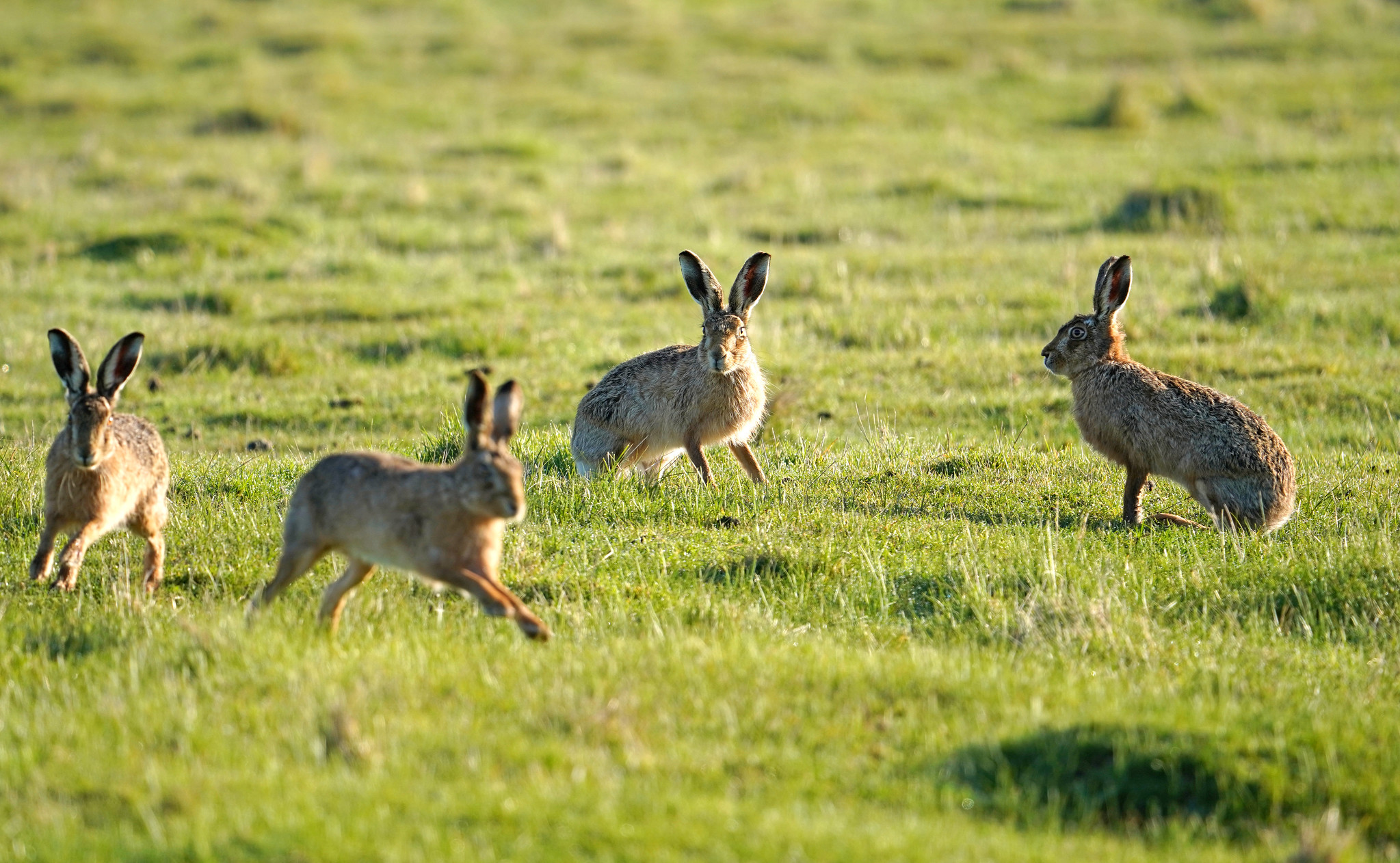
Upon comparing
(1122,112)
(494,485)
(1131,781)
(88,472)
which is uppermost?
(1122,112)

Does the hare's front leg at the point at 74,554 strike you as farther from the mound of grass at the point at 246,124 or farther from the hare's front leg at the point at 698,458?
the mound of grass at the point at 246,124

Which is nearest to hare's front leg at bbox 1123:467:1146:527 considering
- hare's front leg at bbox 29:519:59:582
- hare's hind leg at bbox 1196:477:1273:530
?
hare's hind leg at bbox 1196:477:1273:530

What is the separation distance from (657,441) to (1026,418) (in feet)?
9.76

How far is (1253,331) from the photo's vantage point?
1234 cm

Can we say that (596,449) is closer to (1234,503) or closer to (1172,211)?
(1234,503)

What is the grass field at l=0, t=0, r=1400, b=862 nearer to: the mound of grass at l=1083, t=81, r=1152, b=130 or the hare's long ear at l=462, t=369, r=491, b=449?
the mound of grass at l=1083, t=81, r=1152, b=130

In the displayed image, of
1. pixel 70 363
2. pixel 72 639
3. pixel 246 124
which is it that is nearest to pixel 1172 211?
pixel 70 363

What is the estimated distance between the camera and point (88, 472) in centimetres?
634

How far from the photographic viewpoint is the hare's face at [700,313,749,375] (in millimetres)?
8180

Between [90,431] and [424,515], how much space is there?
180 centimetres

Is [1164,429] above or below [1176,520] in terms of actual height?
above

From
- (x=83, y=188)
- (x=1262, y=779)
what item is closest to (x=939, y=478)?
(x=1262, y=779)

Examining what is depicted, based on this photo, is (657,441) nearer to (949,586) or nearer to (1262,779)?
(949,586)

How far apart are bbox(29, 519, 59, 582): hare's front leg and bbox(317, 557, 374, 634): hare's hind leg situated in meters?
1.43
